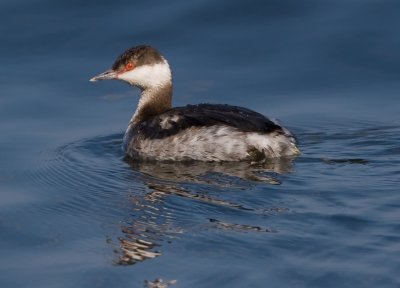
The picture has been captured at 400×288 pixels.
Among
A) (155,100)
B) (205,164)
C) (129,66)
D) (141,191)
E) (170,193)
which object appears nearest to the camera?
(170,193)

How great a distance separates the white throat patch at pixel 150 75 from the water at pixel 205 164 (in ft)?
1.67

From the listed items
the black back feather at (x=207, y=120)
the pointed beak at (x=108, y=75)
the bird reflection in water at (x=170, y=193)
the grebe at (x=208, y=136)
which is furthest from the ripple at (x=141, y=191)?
the pointed beak at (x=108, y=75)

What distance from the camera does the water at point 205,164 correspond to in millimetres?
7641

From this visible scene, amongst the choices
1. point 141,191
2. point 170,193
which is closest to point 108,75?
point 141,191

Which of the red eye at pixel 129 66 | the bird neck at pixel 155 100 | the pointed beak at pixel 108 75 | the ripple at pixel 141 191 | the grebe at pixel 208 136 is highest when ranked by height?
the red eye at pixel 129 66

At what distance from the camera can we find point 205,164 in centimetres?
1039

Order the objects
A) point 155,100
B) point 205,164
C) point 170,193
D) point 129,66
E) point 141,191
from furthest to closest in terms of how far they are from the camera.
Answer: point 155,100, point 129,66, point 205,164, point 141,191, point 170,193

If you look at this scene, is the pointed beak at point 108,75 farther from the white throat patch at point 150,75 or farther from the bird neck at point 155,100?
the bird neck at point 155,100

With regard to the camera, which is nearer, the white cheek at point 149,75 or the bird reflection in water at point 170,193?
the bird reflection in water at point 170,193

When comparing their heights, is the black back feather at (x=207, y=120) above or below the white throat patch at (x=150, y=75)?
below

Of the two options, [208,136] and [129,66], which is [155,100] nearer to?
[129,66]

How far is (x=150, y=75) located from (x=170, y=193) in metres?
2.35

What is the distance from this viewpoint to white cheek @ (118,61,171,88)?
37.2 feet

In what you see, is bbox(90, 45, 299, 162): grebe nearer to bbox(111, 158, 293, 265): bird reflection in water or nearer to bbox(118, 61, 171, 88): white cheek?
bbox(111, 158, 293, 265): bird reflection in water
